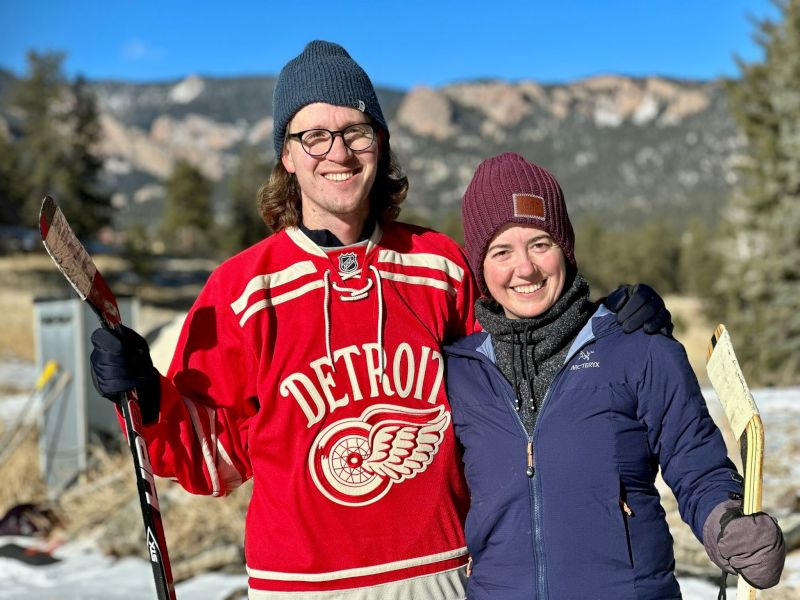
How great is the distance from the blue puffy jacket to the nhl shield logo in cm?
62

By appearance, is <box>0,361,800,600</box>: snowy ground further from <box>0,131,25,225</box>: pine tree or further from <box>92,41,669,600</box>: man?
<box>0,131,25,225</box>: pine tree

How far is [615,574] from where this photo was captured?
2.02 meters

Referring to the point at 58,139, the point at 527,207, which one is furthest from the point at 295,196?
the point at 58,139

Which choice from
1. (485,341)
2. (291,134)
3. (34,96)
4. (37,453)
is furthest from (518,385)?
(34,96)

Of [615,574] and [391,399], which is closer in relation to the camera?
[615,574]

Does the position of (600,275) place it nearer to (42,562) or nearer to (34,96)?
(34,96)

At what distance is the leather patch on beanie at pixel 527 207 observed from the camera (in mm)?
2326

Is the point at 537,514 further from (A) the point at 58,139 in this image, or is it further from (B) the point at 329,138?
(A) the point at 58,139

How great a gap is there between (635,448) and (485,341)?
20.6 inches

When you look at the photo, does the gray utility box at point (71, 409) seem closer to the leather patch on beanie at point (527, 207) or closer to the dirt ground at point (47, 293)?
the leather patch on beanie at point (527, 207)

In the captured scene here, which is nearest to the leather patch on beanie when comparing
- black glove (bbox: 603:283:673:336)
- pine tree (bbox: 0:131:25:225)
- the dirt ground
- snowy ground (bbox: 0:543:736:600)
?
black glove (bbox: 603:283:673:336)

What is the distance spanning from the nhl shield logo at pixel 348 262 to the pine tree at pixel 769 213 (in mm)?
10457

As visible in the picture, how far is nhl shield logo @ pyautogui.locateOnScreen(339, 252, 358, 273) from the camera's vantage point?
8.16 ft

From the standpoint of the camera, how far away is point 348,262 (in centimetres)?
249
